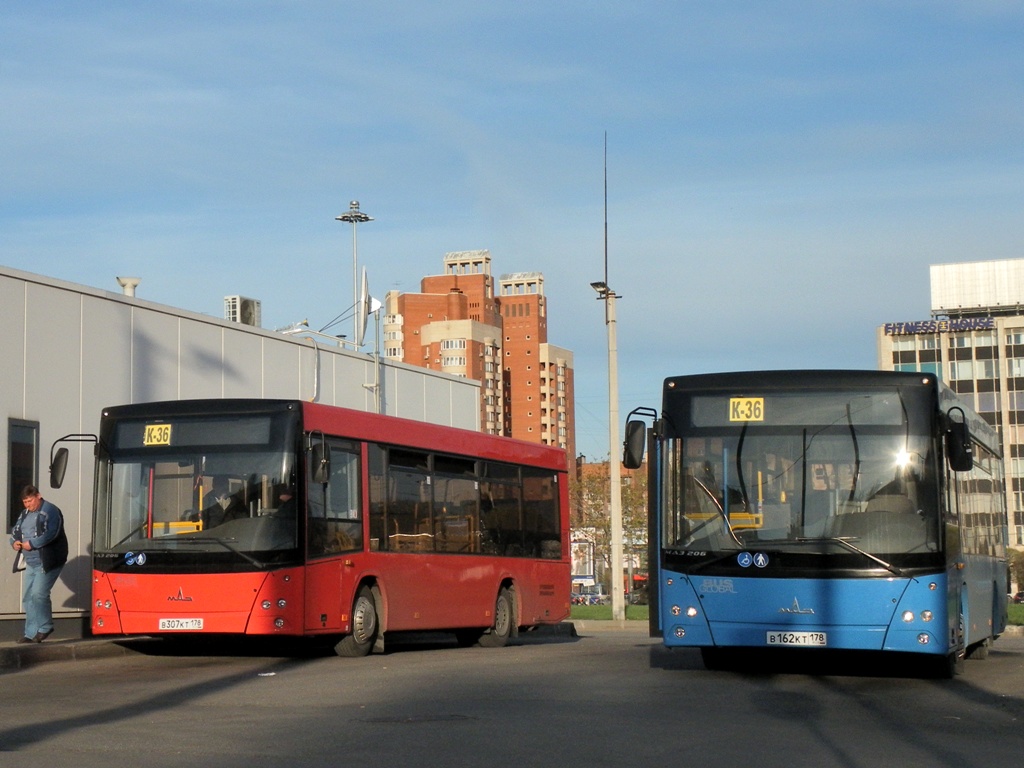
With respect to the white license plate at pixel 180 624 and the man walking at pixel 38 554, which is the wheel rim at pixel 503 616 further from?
the man walking at pixel 38 554

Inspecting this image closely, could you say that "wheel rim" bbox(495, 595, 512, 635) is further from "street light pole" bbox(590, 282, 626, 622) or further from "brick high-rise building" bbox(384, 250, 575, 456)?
"brick high-rise building" bbox(384, 250, 575, 456)

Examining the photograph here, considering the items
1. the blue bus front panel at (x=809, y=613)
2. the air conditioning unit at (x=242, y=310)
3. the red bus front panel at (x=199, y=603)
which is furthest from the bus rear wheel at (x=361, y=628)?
the air conditioning unit at (x=242, y=310)

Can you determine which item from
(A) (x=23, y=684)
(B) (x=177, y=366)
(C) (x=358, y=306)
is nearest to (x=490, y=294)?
(C) (x=358, y=306)

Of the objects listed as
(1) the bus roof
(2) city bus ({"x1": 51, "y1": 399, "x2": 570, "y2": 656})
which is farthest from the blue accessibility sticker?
(1) the bus roof

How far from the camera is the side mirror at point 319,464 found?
54.4 feet

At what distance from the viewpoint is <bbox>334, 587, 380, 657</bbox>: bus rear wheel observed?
1788 centimetres

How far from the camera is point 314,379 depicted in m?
29.8

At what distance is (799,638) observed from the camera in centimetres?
1415

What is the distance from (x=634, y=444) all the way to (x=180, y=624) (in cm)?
560

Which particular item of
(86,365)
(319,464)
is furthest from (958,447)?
(86,365)

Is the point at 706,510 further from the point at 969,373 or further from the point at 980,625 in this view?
the point at 969,373

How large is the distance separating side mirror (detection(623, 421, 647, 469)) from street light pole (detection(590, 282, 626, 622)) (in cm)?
1923

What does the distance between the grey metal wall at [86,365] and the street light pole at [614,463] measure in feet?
29.7

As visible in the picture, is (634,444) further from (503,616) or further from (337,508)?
(503,616)
